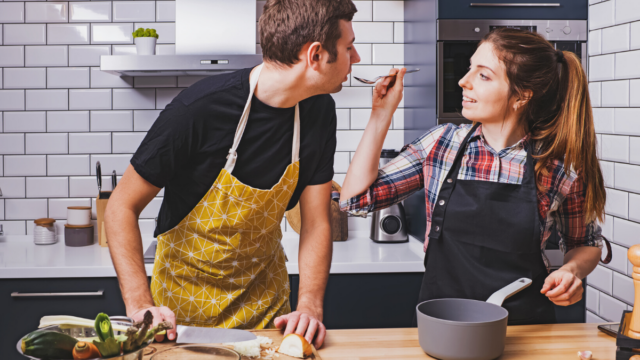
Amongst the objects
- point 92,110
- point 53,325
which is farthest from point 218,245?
point 92,110

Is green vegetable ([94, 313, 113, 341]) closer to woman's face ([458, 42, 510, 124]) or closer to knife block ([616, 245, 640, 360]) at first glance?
knife block ([616, 245, 640, 360])

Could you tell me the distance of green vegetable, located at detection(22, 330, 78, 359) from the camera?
2.50 ft

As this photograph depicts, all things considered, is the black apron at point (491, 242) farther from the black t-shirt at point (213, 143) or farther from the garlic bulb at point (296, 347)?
the garlic bulb at point (296, 347)

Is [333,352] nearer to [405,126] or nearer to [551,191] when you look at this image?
[551,191]

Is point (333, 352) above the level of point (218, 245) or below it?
below

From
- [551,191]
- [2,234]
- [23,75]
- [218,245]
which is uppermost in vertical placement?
[23,75]

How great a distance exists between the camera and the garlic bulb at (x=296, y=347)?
38.0 inches

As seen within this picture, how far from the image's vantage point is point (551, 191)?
136 cm

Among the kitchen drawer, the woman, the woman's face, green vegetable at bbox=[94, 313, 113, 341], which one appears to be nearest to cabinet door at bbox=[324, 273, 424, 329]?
the woman

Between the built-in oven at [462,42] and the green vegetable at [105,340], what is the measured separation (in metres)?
1.73

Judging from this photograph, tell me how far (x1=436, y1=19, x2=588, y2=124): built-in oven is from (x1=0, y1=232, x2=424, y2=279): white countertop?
615mm

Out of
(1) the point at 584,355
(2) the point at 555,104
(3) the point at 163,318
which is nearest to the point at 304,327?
(3) the point at 163,318

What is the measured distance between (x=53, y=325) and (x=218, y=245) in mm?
577

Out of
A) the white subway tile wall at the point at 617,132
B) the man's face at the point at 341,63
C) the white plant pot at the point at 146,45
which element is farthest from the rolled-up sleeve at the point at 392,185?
the white plant pot at the point at 146,45
